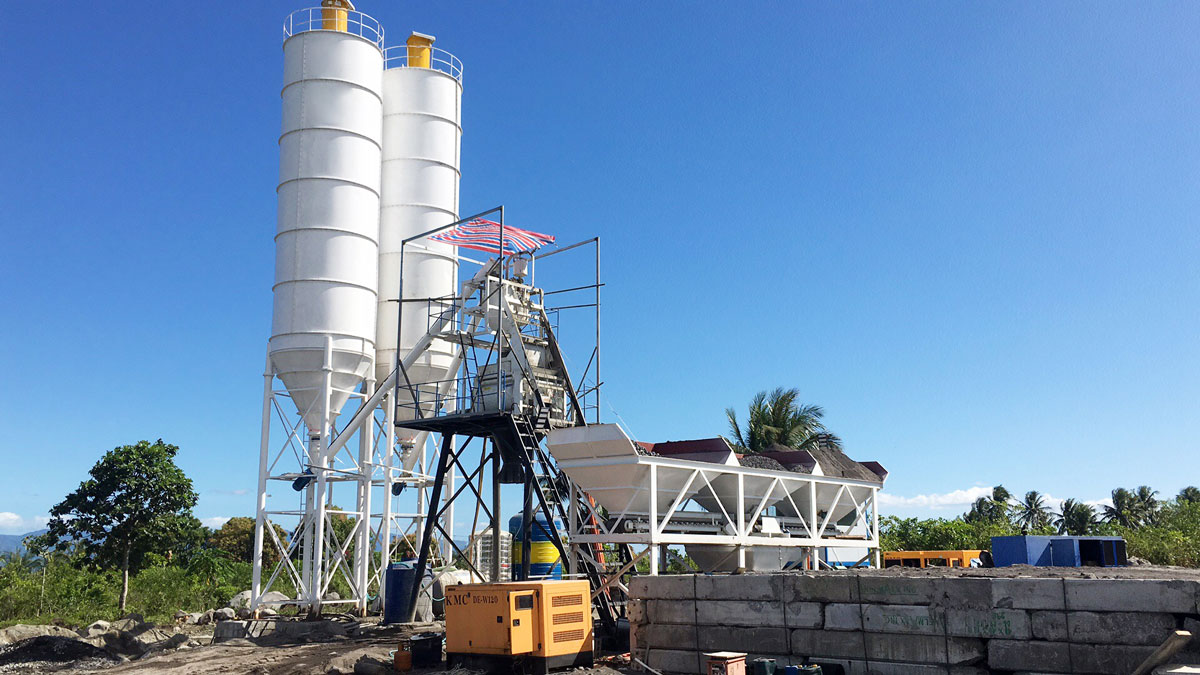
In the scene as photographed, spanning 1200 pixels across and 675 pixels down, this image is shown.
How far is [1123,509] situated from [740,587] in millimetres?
67218

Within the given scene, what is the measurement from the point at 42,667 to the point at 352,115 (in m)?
19.1

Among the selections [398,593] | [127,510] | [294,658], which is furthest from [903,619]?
[127,510]

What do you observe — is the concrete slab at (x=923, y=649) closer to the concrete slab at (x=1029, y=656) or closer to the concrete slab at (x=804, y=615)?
the concrete slab at (x=1029, y=656)

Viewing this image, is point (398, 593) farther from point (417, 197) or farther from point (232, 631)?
point (417, 197)

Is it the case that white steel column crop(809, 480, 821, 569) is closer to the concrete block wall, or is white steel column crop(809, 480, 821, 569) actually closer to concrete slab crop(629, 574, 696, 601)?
concrete slab crop(629, 574, 696, 601)

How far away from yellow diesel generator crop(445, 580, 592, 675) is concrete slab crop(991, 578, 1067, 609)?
7387 mm

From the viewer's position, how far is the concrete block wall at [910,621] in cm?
1285

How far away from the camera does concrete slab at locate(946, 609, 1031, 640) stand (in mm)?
13641

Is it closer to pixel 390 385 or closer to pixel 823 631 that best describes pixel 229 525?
pixel 390 385

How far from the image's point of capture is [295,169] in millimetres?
31875

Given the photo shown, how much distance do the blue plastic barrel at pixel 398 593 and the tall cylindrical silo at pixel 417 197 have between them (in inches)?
334

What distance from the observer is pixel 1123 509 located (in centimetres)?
7181

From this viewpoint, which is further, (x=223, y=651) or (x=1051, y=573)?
(x=223, y=651)

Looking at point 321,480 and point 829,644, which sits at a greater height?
point 321,480
